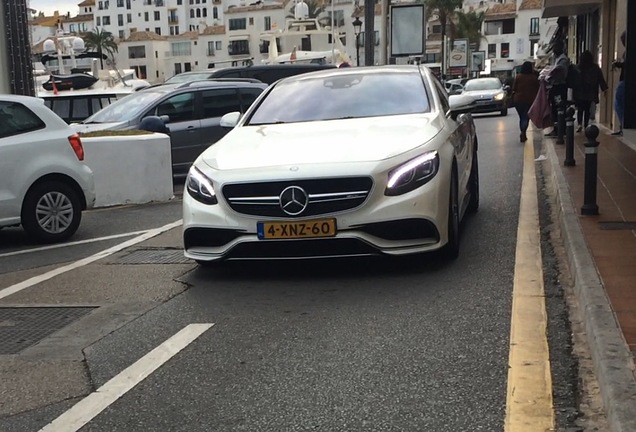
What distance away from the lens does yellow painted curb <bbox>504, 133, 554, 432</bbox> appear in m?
3.54

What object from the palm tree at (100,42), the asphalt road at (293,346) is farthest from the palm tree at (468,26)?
the asphalt road at (293,346)

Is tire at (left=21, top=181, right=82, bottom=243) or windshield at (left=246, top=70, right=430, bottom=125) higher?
windshield at (left=246, top=70, right=430, bottom=125)

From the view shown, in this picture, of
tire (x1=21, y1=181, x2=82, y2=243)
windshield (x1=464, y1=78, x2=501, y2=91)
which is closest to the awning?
windshield (x1=464, y1=78, x2=501, y2=91)

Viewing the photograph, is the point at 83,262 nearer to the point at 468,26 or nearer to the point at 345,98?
the point at 345,98

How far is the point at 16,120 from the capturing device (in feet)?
28.1

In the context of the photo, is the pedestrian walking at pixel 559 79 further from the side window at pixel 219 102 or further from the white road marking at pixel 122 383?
the white road marking at pixel 122 383

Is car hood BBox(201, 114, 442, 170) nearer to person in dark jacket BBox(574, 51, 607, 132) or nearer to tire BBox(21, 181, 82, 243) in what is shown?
tire BBox(21, 181, 82, 243)

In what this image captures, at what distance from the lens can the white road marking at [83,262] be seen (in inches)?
260

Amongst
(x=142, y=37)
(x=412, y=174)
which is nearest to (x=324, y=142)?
(x=412, y=174)

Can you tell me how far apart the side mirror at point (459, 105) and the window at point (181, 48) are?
9972cm

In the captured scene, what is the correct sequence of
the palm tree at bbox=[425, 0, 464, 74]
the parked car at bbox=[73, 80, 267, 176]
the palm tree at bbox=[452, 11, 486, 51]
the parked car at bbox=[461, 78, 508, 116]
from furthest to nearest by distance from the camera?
the palm tree at bbox=[452, 11, 486, 51], the palm tree at bbox=[425, 0, 464, 74], the parked car at bbox=[461, 78, 508, 116], the parked car at bbox=[73, 80, 267, 176]

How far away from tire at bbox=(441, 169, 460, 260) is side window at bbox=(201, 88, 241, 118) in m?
8.64

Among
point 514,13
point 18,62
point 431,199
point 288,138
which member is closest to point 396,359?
point 431,199

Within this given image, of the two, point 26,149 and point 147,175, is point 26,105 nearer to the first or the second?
point 26,149
